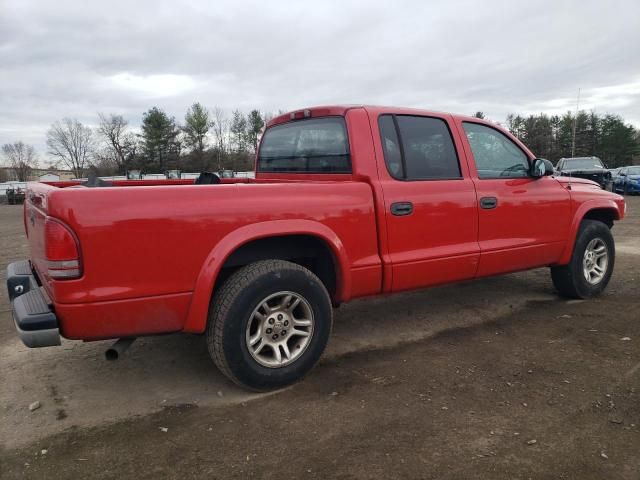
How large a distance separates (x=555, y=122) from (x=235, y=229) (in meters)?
70.4

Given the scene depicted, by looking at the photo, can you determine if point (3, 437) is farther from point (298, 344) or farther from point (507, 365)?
point (507, 365)

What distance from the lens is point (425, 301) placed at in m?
5.10


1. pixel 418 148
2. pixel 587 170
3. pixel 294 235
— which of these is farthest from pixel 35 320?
pixel 587 170

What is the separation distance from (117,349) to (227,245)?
2.99 ft

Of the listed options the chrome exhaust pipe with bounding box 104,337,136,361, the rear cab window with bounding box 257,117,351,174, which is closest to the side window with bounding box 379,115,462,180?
the rear cab window with bounding box 257,117,351,174

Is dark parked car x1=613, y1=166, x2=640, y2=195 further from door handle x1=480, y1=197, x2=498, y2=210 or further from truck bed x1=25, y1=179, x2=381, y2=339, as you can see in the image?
truck bed x1=25, y1=179, x2=381, y2=339

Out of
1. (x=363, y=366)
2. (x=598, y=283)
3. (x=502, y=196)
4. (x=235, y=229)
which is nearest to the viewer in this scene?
(x=235, y=229)

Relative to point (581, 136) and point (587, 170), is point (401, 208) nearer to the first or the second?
point (587, 170)

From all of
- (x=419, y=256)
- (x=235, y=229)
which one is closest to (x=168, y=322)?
(x=235, y=229)

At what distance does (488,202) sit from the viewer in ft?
13.2

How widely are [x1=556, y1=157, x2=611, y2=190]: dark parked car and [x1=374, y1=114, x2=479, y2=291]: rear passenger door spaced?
14503mm

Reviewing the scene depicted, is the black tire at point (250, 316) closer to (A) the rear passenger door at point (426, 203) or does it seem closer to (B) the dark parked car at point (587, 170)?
(A) the rear passenger door at point (426, 203)

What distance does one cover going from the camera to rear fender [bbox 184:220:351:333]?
9.14 feet

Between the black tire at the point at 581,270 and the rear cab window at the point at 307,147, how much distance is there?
9.11 feet
